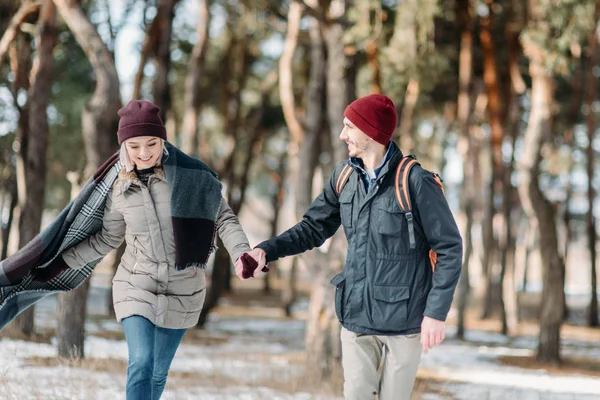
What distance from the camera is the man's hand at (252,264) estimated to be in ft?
14.4

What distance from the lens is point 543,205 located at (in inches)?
570

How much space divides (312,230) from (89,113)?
6377 millimetres

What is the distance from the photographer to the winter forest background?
404 inches

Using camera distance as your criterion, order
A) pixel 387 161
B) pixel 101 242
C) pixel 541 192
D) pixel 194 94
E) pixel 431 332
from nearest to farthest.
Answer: pixel 431 332, pixel 387 161, pixel 101 242, pixel 541 192, pixel 194 94

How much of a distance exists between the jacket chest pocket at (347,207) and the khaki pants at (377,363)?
54cm

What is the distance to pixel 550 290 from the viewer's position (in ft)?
48.6

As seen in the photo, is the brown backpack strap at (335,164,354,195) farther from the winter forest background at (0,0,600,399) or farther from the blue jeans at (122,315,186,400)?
the winter forest background at (0,0,600,399)

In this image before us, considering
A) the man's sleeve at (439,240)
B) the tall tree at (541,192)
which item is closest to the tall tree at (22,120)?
the tall tree at (541,192)

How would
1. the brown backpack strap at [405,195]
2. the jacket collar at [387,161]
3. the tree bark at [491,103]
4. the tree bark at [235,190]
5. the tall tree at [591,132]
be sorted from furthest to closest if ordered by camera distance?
the tall tree at [591,132], the tree bark at [235,190], the tree bark at [491,103], the jacket collar at [387,161], the brown backpack strap at [405,195]

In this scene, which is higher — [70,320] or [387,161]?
[387,161]

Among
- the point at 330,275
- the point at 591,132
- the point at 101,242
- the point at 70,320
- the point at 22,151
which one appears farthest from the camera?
the point at 591,132

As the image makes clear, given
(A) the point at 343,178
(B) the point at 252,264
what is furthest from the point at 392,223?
(B) the point at 252,264

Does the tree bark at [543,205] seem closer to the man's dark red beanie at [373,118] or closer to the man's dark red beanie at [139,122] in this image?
the man's dark red beanie at [373,118]

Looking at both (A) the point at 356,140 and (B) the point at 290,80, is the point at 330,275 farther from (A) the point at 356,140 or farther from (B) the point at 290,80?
(A) the point at 356,140
